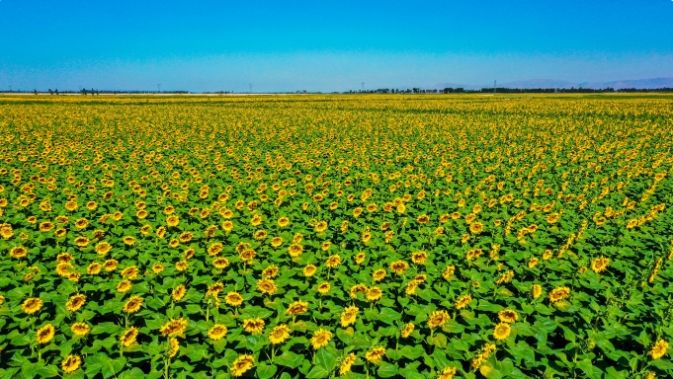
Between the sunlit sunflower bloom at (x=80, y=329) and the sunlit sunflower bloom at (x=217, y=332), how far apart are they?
0.93 m

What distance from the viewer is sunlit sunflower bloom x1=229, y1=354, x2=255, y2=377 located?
2.69 m

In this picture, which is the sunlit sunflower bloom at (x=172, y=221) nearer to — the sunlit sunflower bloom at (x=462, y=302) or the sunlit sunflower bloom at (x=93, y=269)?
the sunlit sunflower bloom at (x=93, y=269)

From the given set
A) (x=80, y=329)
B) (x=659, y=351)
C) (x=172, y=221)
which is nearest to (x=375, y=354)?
(x=659, y=351)

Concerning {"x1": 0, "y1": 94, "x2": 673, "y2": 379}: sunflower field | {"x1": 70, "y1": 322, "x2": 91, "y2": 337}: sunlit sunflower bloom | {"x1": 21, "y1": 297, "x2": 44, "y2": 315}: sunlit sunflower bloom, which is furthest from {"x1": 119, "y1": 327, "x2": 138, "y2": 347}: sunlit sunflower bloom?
{"x1": 21, "y1": 297, "x2": 44, "y2": 315}: sunlit sunflower bloom

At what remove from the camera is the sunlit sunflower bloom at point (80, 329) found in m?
3.03

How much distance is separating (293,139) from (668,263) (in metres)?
14.5

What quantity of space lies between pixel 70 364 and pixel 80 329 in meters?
0.41

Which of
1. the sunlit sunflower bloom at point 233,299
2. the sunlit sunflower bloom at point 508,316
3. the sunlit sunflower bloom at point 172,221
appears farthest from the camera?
the sunlit sunflower bloom at point 172,221

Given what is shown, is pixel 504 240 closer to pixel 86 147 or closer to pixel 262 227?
pixel 262 227

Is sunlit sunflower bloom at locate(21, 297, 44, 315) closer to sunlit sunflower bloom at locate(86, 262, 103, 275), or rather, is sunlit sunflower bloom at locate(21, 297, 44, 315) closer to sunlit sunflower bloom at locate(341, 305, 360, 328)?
sunlit sunflower bloom at locate(86, 262, 103, 275)

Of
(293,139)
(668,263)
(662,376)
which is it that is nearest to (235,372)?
(662,376)

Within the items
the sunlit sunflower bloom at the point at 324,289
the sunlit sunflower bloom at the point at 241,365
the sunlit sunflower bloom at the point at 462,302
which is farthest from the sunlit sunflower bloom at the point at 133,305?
the sunlit sunflower bloom at the point at 462,302

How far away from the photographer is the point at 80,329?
10.0ft

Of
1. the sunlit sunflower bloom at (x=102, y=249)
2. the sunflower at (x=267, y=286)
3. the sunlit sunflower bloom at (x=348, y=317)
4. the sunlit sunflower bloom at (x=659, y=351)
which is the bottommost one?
the sunlit sunflower bloom at (x=659, y=351)
